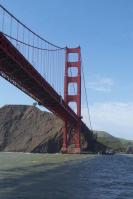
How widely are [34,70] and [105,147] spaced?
77.9 m

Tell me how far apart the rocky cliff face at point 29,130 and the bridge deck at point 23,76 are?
49.2m

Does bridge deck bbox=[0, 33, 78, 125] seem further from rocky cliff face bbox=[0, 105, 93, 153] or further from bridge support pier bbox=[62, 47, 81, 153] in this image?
rocky cliff face bbox=[0, 105, 93, 153]

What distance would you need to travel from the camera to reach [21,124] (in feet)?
438

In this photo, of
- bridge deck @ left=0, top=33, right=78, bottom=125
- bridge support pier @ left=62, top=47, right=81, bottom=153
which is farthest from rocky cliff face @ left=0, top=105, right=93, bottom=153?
bridge deck @ left=0, top=33, right=78, bottom=125

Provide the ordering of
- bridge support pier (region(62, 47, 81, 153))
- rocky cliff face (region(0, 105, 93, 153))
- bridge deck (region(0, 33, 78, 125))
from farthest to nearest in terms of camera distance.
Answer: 1. rocky cliff face (region(0, 105, 93, 153))
2. bridge support pier (region(62, 47, 81, 153))
3. bridge deck (region(0, 33, 78, 125))

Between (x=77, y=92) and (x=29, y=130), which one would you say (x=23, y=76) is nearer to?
(x=77, y=92)

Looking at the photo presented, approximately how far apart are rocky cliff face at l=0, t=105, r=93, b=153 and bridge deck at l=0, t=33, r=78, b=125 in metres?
49.2

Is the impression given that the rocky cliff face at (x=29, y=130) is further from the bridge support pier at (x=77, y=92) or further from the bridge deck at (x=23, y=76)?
the bridge deck at (x=23, y=76)

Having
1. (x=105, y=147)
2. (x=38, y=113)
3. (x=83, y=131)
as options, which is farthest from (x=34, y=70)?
(x=38, y=113)

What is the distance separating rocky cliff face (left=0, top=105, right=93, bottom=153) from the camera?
115725mm

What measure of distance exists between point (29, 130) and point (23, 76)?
86.3 m

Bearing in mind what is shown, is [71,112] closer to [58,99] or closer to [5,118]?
[58,99]

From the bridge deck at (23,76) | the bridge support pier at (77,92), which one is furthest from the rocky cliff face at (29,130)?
the bridge deck at (23,76)

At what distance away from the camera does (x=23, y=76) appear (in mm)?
45000
